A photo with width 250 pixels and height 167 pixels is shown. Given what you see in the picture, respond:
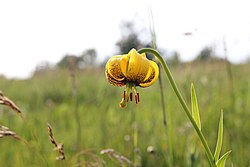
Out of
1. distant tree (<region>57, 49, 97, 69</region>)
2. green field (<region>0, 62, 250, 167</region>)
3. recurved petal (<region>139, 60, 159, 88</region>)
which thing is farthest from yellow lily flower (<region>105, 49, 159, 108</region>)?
distant tree (<region>57, 49, 97, 69</region>)

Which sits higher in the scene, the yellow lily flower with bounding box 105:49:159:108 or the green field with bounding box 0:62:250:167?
the yellow lily flower with bounding box 105:49:159:108

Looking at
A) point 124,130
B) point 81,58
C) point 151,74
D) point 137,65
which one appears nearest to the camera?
point 137,65

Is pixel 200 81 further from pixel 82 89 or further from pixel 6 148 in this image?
pixel 6 148

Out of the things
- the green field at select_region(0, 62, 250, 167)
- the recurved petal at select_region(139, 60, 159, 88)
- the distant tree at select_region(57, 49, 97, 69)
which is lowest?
the green field at select_region(0, 62, 250, 167)

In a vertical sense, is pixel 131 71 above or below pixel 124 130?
above

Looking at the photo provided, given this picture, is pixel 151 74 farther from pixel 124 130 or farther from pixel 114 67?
pixel 124 130

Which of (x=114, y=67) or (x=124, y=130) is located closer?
(x=114, y=67)

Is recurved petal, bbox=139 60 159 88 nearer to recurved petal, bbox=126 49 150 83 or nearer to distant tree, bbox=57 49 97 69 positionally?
recurved petal, bbox=126 49 150 83

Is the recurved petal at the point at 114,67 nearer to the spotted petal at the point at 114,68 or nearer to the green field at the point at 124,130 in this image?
the spotted petal at the point at 114,68

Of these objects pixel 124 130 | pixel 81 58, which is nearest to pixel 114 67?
pixel 124 130

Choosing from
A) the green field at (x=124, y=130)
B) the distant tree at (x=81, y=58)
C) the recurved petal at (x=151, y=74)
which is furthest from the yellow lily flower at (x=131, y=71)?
the distant tree at (x=81, y=58)
